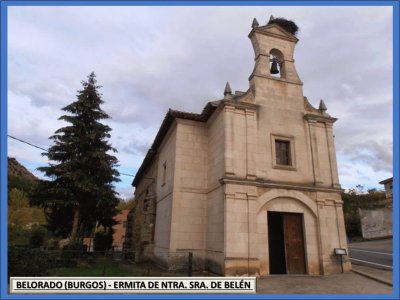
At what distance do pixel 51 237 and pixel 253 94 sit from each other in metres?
22.5

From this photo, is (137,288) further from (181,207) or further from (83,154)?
(83,154)

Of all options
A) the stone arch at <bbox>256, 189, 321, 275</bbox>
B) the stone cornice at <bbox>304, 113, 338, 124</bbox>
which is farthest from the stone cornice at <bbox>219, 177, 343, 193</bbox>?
the stone cornice at <bbox>304, 113, 338, 124</bbox>

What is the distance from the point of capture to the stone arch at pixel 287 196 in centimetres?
1226

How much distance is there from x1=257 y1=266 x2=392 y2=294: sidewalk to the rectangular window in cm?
465

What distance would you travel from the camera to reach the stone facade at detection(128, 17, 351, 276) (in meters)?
11.9

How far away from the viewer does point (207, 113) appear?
578 inches

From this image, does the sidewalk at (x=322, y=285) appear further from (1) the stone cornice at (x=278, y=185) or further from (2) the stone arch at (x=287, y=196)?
(1) the stone cornice at (x=278, y=185)

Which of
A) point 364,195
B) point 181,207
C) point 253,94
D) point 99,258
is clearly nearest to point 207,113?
point 253,94

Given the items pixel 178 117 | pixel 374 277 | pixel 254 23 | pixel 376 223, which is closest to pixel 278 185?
pixel 374 277

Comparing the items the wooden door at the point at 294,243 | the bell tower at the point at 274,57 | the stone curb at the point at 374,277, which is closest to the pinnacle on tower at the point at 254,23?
the bell tower at the point at 274,57

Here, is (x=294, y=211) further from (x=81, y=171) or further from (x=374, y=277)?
(x=81, y=171)

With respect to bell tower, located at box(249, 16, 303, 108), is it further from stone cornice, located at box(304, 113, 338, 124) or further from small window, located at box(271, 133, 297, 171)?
small window, located at box(271, 133, 297, 171)

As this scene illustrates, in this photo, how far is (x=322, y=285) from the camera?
9891 millimetres
